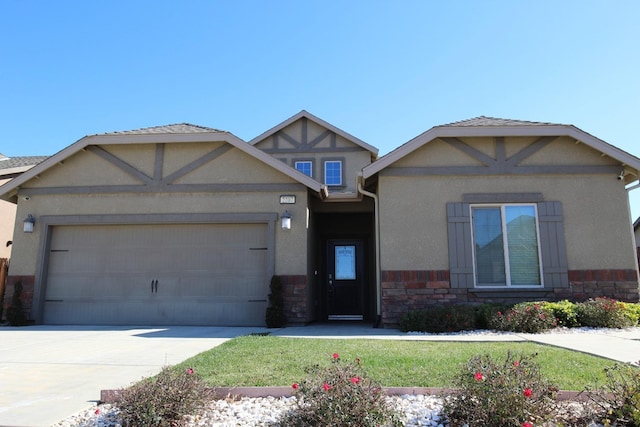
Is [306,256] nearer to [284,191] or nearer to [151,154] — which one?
[284,191]

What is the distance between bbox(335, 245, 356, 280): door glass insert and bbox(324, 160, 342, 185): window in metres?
4.40

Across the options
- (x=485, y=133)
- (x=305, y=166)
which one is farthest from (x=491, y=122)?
(x=305, y=166)

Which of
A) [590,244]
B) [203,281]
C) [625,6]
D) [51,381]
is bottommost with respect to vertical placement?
[51,381]

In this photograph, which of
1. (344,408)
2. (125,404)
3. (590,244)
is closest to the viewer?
(344,408)

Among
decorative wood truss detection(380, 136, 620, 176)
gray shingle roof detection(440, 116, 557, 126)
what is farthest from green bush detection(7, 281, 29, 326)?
gray shingle roof detection(440, 116, 557, 126)

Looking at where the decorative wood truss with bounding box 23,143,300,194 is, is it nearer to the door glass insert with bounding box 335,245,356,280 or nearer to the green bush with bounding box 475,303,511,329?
the door glass insert with bounding box 335,245,356,280

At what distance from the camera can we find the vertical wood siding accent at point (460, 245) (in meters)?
9.11

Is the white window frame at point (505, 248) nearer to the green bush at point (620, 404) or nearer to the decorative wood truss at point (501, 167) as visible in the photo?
the decorative wood truss at point (501, 167)

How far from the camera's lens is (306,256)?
9852 mm

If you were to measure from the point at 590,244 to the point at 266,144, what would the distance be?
1125 cm

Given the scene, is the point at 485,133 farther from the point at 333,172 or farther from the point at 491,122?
the point at 333,172

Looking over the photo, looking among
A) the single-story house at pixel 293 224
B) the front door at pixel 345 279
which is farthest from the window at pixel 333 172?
the single-story house at pixel 293 224

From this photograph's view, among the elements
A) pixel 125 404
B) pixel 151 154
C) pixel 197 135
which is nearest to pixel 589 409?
pixel 125 404

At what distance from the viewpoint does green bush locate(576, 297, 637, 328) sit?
25.8ft
